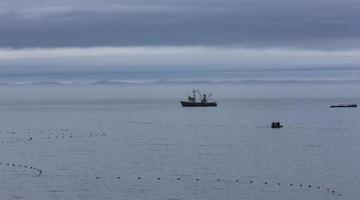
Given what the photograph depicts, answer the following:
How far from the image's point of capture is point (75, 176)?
6962 centimetres

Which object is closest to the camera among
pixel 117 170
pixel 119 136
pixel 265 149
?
pixel 117 170

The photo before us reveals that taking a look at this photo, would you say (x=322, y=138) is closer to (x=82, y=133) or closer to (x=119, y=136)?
(x=119, y=136)

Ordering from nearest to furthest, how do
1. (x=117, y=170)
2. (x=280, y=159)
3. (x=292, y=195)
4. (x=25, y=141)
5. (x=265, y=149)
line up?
(x=292, y=195) < (x=117, y=170) < (x=280, y=159) < (x=265, y=149) < (x=25, y=141)

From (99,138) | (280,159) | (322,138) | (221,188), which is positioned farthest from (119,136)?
(221,188)

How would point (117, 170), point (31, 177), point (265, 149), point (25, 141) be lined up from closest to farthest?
point (31, 177), point (117, 170), point (265, 149), point (25, 141)

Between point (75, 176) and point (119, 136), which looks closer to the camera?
point (75, 176)

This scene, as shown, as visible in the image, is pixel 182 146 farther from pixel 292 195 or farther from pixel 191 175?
pixel 292 195

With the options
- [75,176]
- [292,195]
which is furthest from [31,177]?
[292,195]

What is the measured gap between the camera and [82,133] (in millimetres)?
133000

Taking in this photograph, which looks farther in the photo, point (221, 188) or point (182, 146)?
point (182, 146)

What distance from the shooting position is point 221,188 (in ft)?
206

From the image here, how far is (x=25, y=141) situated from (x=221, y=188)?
5788cm

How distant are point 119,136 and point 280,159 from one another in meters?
45.5

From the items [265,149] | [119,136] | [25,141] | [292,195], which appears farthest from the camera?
[119,136]
